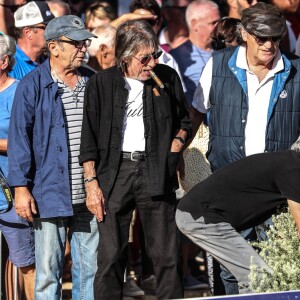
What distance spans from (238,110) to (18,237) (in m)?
1.75

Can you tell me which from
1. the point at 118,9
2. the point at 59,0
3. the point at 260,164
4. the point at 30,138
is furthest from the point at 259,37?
the point at 118,9

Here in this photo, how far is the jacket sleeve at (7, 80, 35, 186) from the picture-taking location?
694 cm

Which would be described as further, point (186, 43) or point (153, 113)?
point (186, 43)

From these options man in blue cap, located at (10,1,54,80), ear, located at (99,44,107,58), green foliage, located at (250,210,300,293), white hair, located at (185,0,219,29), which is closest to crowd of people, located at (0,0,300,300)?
green foliage, located at (250,210,300,293)

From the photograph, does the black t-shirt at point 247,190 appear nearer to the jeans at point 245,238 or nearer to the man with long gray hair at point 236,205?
the man with long gray hair at point 236,205

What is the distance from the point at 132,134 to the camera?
692 centimetres

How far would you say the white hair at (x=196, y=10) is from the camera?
31.1 ft

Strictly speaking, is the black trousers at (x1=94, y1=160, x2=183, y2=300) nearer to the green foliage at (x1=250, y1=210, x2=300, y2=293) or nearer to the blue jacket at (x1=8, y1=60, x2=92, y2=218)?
the blue jacket at (x1=8, y1=60, x2=92, y2=218)

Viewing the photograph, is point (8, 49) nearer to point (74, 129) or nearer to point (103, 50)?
point (74, 129)

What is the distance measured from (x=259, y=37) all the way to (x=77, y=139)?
4.51 feet

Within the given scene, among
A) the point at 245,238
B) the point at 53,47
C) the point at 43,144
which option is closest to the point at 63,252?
the point at 43,144

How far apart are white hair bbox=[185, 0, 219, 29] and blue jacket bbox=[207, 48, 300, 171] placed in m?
2.25

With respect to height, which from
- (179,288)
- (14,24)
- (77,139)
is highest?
(14,24)

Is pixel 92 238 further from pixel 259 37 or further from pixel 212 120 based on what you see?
pixel 259 37
